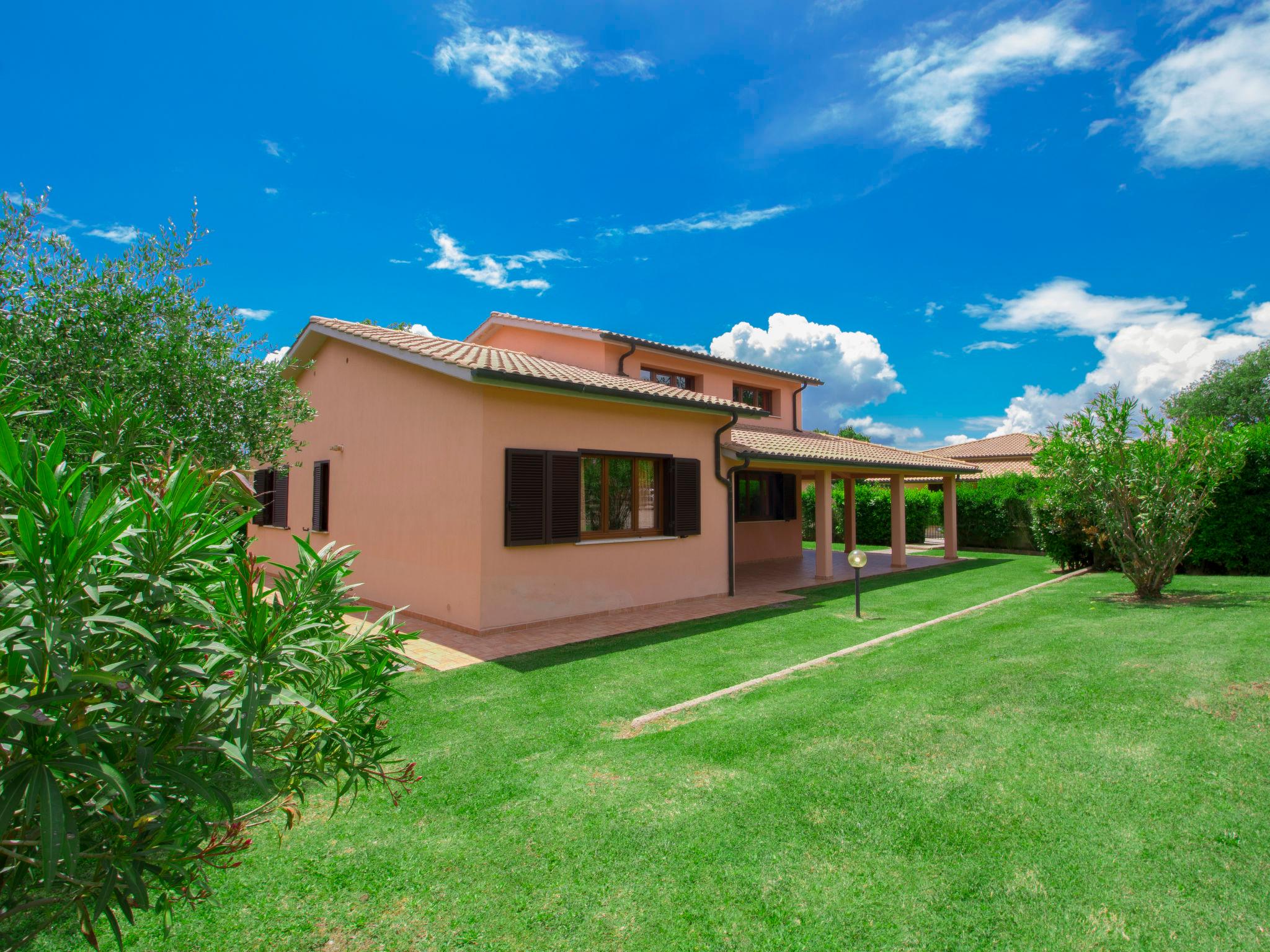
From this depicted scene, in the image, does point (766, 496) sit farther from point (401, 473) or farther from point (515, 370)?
point (515, 370)

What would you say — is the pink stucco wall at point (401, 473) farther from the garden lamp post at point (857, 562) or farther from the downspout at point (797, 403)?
the downspout at point (797, 403)

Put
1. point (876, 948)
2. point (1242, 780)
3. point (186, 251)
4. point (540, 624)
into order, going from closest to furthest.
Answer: point (876, 948) → point (1242, 780) → point (186, 251) → point (540, 624)

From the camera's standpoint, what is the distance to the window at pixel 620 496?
37.2ft

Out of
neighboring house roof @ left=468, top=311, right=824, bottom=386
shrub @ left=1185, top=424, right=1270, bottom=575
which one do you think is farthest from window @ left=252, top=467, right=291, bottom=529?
shrub @ left=1185, top=424, right=1270, bottom=575

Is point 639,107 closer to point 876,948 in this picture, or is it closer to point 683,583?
point 683,583

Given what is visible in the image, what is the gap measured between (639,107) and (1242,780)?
1492 cm

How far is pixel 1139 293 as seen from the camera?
19.6 m

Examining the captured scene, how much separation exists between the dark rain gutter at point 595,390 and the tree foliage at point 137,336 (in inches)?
111

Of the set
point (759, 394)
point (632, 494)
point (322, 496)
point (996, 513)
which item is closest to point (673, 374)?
point (759, 394)

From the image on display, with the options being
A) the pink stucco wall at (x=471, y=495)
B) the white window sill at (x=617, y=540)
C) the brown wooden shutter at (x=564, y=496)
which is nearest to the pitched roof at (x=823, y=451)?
the pink stucco wall at (x=471, y=495)

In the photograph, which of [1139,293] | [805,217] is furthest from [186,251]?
[1139,293]

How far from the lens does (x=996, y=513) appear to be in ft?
81.3

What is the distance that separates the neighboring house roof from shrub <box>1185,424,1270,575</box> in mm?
11705

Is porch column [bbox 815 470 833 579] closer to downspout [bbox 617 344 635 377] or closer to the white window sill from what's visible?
downspout [bbox 617 344 635 377]
